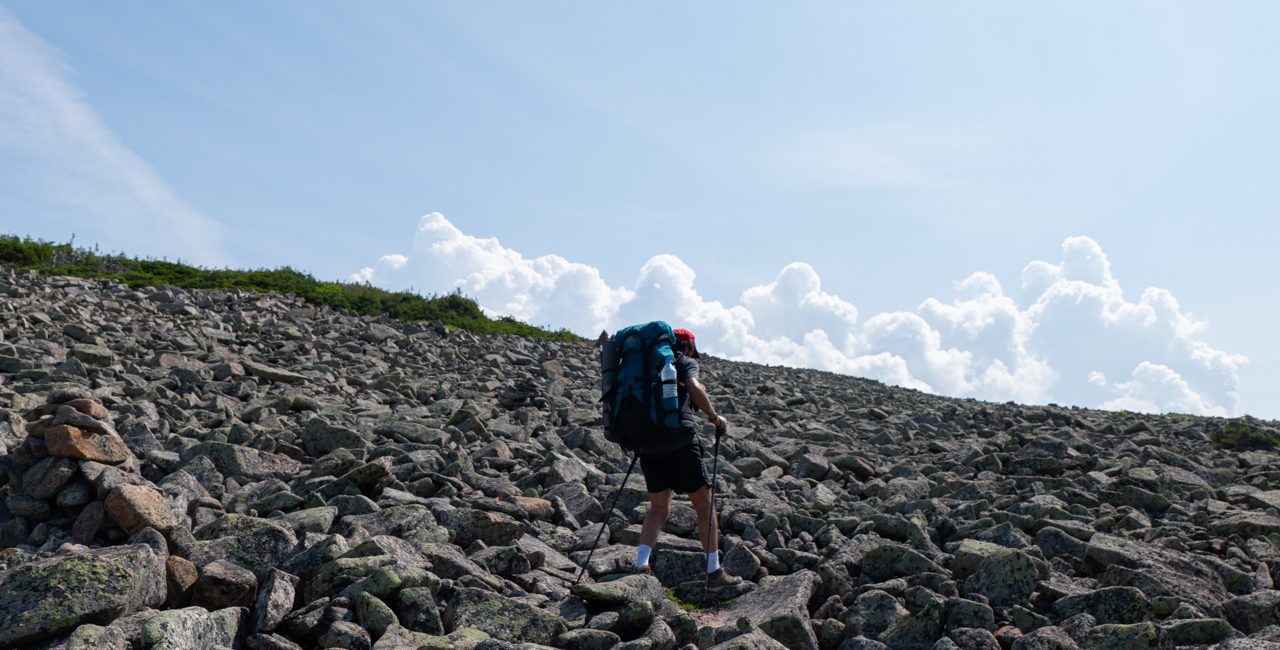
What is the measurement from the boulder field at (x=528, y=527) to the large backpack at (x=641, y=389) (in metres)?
1.13

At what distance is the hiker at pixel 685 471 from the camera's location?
7.40 meters

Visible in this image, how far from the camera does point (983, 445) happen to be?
47.3 ft

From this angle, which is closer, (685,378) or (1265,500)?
(685,378)

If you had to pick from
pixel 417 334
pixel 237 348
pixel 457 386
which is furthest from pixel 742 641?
pixel 417 334

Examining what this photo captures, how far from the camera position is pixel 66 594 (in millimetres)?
5000

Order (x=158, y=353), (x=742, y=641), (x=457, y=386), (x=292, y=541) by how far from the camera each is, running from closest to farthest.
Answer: (x=742, y=641)
(x=292, y=541)
(x=158, y=353)
(x=457, y=386)

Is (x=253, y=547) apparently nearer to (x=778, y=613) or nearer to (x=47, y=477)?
(x=47, y=477)

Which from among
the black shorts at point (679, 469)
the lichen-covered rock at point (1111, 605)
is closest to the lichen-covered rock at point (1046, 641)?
the lichen-covered rock at point (1111, 605)

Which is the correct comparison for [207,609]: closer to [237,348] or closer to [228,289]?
[237,348]

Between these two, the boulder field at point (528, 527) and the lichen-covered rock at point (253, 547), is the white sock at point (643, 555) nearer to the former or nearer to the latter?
the boulder field at point (528, 527)

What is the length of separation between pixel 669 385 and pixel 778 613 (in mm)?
1894

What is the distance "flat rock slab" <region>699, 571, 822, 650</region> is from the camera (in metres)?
6.16

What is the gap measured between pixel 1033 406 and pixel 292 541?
20646mm

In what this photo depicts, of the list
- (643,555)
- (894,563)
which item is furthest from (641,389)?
(894,563)
